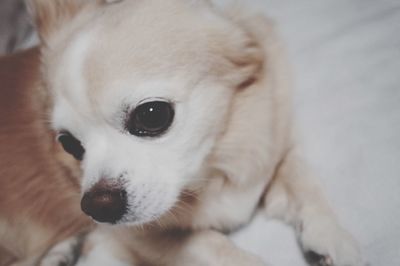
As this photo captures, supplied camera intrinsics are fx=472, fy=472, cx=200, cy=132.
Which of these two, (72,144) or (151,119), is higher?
(151,119)

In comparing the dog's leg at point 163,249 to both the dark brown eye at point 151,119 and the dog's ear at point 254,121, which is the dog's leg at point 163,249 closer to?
the dog's ear at point 254,121

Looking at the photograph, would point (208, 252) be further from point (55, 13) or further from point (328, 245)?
point (55, 13)

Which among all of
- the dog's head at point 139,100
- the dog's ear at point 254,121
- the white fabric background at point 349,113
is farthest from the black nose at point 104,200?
the white fabric background at point 349,113

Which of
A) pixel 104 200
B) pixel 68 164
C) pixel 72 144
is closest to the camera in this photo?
pixel 104 200

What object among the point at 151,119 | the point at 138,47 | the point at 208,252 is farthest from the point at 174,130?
the point at 208,252

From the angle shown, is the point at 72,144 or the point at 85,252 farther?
the point at 85,252

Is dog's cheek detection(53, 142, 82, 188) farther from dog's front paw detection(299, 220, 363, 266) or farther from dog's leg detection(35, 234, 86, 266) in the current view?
dog's front paw detection(299, 220, 363, 266)

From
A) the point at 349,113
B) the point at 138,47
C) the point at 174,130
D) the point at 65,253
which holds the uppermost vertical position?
the point at 138,47

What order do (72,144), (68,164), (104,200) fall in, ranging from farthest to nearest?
(68,164) → (72,144) → (104,200)
